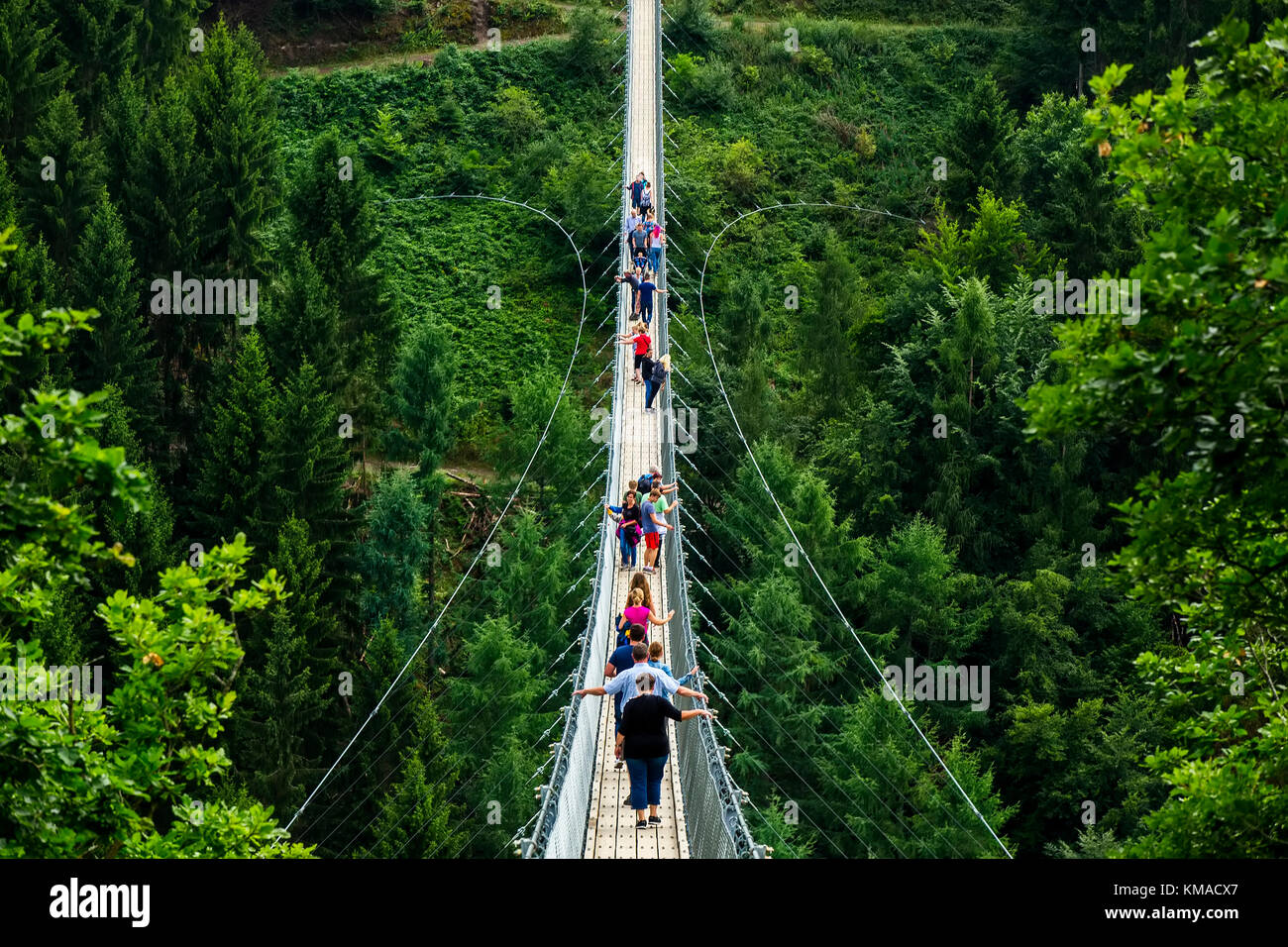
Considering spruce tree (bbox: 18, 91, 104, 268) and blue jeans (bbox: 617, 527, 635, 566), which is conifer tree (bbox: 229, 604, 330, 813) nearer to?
blue jeans (bbox: 617, 527, 635, 566)

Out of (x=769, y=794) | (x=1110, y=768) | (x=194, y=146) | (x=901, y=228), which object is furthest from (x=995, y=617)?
(x=194, y=146)

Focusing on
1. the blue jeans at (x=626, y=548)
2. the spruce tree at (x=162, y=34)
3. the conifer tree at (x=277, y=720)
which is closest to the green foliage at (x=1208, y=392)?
the blue jeans at (x=626, y=548)

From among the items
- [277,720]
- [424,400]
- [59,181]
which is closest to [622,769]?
[277,720]

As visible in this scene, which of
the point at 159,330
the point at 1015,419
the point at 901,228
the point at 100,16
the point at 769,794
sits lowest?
the point at 769,794

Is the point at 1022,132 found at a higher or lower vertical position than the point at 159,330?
higher

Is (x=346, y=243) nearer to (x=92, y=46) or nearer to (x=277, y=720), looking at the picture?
(x=92, y=46)

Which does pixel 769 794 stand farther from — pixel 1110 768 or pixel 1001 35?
pixel 1001 35
